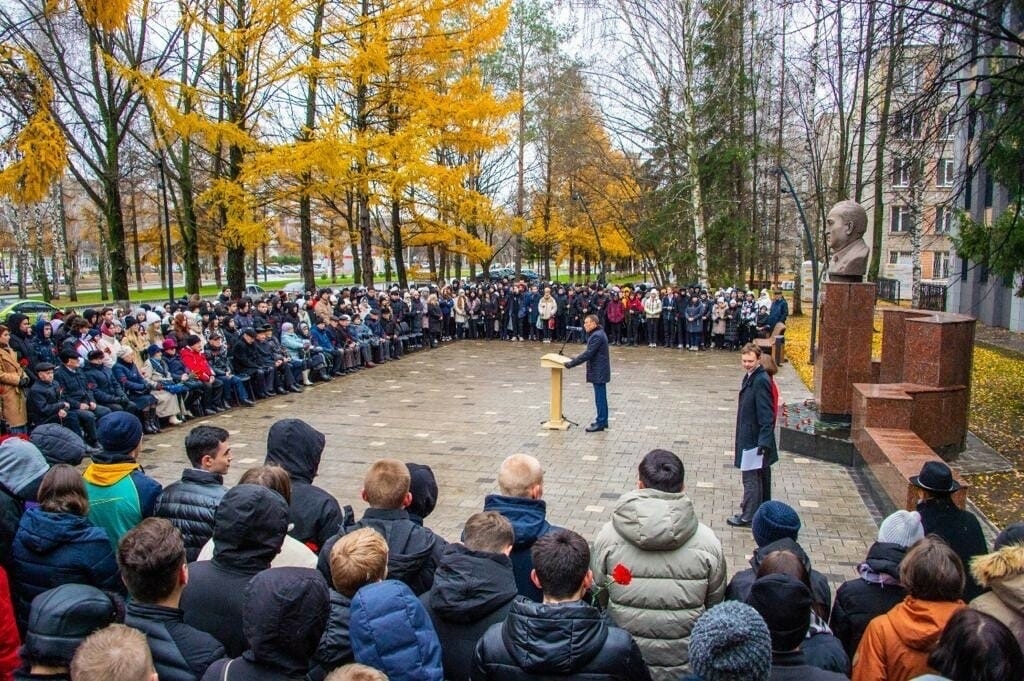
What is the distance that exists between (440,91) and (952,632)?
25777 millimetres

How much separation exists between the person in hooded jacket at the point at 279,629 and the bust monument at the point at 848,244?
10164mm

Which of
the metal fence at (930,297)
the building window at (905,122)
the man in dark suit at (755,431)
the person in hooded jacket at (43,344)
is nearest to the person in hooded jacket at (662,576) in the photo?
the man in dark suit at (755,431)

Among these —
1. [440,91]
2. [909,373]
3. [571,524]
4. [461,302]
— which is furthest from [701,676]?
[440,91]

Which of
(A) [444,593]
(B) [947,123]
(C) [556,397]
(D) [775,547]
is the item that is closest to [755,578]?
(D) [775,547]

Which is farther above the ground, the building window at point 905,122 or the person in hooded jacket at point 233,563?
the building window at point 905,122

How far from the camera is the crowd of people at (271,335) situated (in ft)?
35.3

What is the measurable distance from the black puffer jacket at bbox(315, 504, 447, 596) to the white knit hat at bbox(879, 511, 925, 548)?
2.47 metres

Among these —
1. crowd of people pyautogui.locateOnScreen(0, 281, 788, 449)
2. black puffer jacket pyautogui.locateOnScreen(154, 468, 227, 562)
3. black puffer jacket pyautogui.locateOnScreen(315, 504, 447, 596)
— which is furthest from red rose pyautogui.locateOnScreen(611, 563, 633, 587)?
crowd of people pyautogui.locateOnScreen(0, 281, 788, 449)

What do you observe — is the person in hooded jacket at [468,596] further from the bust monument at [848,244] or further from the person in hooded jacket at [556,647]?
the bust monument at [848,244]

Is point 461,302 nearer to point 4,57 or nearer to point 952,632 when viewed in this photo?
point 4,57

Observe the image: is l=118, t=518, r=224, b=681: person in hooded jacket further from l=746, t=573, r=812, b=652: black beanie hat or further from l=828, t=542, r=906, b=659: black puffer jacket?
l=828, t=542, r=906, b=659: black puffer jacket

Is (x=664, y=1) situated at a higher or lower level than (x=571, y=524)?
higher

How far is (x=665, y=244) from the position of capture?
3080 centimetres

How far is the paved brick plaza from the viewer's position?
8.42m
